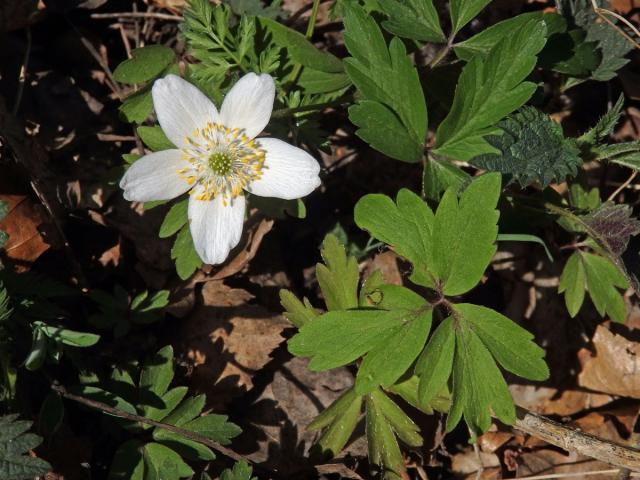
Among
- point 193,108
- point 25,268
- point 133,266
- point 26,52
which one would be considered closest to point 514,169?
point 193,108

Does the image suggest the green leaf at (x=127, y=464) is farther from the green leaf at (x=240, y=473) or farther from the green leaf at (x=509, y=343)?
the green leaf at (x=509, y=343)

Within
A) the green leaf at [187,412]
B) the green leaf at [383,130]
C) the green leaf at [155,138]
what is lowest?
the green leaf at [187,412]

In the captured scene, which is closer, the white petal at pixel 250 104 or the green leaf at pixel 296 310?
the white petal at pixel 250 104

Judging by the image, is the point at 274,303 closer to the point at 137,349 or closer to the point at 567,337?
the point at 137,349

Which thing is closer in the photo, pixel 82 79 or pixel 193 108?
pixel 193 108

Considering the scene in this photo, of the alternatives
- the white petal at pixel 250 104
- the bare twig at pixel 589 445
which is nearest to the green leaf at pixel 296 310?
the white petal at pixel 250 104

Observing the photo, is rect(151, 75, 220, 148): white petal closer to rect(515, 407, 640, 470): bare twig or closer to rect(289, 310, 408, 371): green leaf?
rect(289, 310, 408, 371): green leaf
